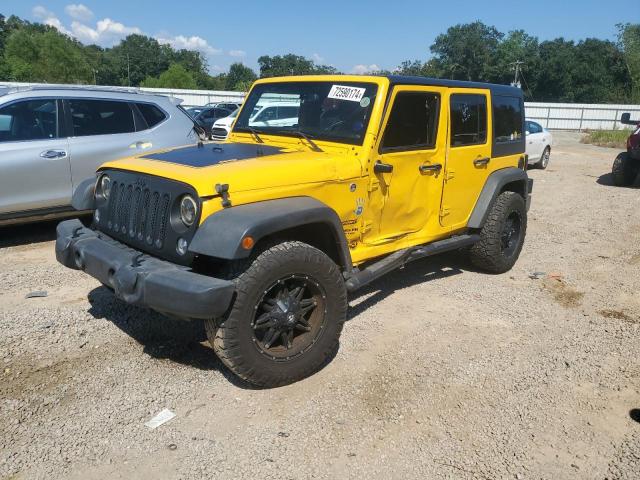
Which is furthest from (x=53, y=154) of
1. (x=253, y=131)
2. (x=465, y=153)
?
(x=465, y=153)

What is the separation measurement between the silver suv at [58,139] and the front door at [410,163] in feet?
12.3

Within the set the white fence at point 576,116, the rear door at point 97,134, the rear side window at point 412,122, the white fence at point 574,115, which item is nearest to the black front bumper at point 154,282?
the rear side window at point 412,122

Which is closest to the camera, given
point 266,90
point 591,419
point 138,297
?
point 138,297

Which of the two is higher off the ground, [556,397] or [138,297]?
[138,297]

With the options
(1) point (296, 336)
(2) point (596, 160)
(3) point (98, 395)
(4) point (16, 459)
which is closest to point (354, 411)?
(1) point (296, 336)

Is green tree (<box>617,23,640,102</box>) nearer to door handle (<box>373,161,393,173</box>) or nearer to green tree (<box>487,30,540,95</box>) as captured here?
green tree (<box>487,30,540,95</box>)

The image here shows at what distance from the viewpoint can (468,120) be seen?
488 centimetres

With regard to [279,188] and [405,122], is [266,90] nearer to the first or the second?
[405,122]

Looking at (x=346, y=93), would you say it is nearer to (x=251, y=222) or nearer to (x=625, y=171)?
(x=251, y=222)

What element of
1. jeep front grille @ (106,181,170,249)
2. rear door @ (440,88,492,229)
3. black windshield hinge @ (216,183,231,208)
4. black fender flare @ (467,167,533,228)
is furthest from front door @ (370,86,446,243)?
jeep front grille @ (106,181,170,249)

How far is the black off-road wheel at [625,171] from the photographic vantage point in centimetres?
1122

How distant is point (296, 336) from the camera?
135 inches

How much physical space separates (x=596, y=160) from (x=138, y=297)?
58.1 ft

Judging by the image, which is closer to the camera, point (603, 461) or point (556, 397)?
point (603, 461)
